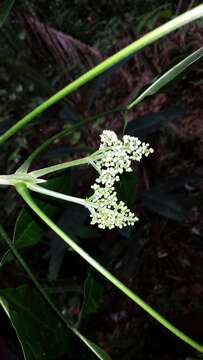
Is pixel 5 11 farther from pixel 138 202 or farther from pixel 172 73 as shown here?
pixel 138 202

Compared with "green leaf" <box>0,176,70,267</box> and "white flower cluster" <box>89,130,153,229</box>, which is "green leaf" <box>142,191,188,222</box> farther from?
"white flower cluster" <box>89,130,153,229</box>

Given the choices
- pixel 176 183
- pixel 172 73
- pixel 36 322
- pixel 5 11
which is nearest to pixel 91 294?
pixel 36 322

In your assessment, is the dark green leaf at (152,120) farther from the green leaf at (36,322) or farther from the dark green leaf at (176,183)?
the green leaf at (36,322)

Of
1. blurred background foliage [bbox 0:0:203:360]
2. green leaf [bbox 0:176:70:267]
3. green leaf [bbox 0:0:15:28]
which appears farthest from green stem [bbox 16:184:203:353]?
blurred background foliage [bbox 0:0:203:360]

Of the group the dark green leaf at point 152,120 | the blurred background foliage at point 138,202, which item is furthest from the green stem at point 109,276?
the dark green leaf at point 152,120

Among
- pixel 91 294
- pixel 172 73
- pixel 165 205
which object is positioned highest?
pixel 172 73

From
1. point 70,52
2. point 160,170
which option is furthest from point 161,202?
point 70,52
